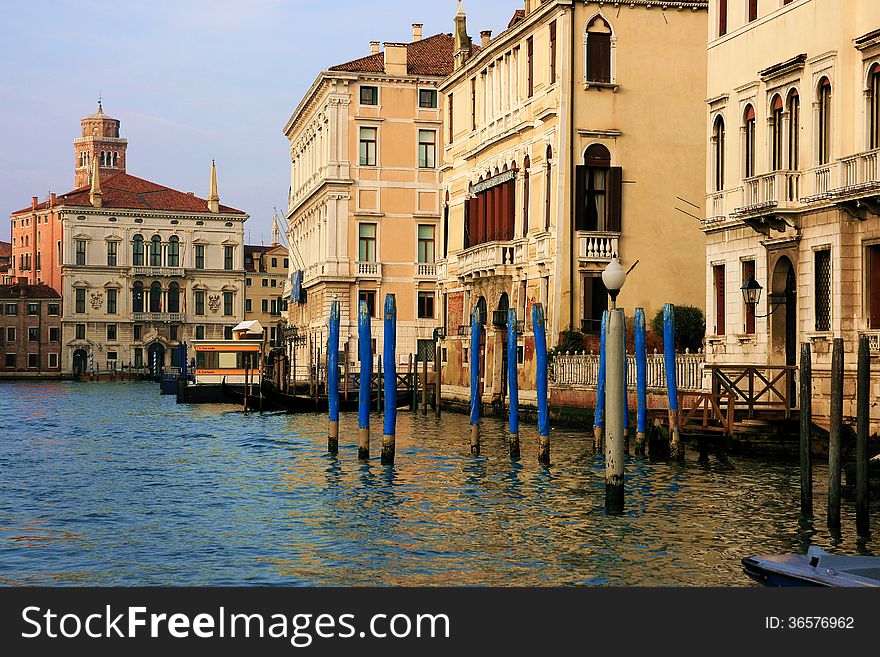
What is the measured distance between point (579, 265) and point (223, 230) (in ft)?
185

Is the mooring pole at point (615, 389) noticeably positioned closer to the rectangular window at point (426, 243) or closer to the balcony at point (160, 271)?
the rectangular window at point (426, 243)

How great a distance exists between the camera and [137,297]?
82562 mm

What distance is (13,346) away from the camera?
273 feet

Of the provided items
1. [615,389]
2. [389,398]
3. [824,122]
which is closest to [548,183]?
[824,122]

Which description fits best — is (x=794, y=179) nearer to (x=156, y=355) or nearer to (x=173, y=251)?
(x=156, y=355)

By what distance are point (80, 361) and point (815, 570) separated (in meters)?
76.0

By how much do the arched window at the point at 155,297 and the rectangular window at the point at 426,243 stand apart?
3748cm

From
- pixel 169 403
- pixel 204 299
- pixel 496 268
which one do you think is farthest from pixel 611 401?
pixel 204 299

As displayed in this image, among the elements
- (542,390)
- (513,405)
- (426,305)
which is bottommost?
(513,405)

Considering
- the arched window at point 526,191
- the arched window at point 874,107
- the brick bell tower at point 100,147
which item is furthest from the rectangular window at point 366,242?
the brick bell tower at point 100,147

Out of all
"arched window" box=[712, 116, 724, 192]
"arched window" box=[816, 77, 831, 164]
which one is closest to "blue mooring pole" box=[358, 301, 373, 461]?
"arched window" box=[712, 116, 724, 192]

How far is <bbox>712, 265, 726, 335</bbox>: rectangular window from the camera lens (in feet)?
77.4

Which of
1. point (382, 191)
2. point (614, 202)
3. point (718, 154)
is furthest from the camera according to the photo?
point (382, 191)

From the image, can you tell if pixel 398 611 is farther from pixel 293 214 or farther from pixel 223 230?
pixel 223 230
